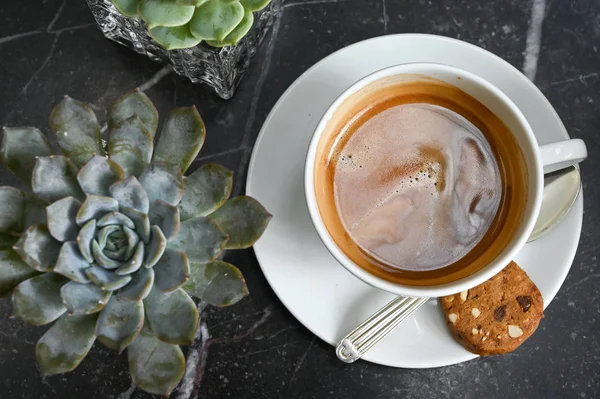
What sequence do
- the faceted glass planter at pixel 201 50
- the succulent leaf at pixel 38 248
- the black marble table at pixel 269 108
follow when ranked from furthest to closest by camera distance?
the black marble table at pixel 269 108
the faceted glass planter at pixel 201 50
the succulent leaf at pixel 38 248

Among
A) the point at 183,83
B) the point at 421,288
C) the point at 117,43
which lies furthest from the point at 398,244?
the point at 117,43

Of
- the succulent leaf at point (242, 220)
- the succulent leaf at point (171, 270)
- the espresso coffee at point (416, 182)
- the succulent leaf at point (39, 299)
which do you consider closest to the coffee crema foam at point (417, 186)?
the espresso coffee at point (416, 182)

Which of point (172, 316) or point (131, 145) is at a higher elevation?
point (131, 145)

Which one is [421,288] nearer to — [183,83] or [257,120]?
[257,120]

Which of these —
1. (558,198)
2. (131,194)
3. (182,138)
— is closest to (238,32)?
(182,138)

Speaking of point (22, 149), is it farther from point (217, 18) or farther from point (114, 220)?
point (217, 18)

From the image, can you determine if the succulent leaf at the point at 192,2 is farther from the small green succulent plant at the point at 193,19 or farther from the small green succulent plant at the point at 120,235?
the small green succulent plant at the point at 120,235
